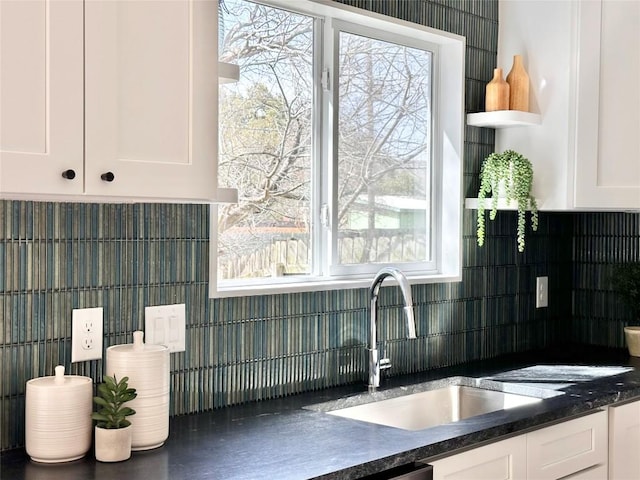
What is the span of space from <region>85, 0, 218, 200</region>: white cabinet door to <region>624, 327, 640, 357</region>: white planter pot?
2.04m

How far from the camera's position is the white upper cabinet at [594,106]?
2953 mm

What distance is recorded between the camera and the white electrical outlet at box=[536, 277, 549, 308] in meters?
3.46

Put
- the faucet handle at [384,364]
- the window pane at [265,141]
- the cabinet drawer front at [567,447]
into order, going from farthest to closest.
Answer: the faucet handle at [384,364] < the window pane at [265,141] < the cabinet drawer front at [567,447]

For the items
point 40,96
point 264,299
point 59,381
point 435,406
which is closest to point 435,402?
point 435,406

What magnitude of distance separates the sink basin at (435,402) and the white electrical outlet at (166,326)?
516 millimetres

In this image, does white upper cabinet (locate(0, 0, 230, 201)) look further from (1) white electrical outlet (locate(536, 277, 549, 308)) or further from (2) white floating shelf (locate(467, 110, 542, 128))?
(1) white electrical outlet (locate(536, 277, 549, 308))

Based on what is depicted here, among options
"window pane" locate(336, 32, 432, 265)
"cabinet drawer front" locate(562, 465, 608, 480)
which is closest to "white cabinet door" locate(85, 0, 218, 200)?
"window pane" locate(336, 32, 432, 265)

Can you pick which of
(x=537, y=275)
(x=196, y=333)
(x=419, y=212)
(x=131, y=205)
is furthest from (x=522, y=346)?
(x=131, y=205)

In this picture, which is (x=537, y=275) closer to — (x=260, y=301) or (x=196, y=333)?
(x=260, y=301)

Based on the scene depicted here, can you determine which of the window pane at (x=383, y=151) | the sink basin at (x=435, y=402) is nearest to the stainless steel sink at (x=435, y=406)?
the sink basin at (x=435, y=402)

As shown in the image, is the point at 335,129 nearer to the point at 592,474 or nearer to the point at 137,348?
the point at 137,348

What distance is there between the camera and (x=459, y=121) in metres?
3.07

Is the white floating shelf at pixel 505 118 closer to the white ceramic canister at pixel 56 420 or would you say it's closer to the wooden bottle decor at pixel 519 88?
the wooden bottle decor at pixel 519 88

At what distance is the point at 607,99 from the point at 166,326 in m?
1.74
